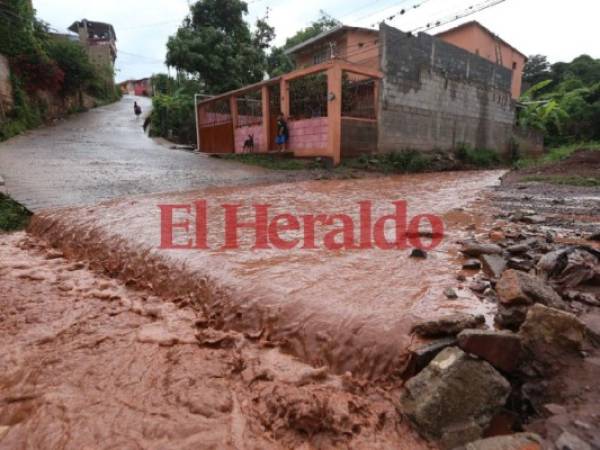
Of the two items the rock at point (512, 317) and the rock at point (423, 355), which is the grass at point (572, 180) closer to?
the rock at point (512, 317)

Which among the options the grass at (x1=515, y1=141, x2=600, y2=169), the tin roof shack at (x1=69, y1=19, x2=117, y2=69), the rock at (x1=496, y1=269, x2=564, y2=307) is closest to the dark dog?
the grass at (x1=515, y1=141, x2=600, y2=169)

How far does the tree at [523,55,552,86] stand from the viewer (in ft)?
92.0

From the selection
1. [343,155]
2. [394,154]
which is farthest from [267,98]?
[394,154]

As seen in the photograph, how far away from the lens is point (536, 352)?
60.0 inches

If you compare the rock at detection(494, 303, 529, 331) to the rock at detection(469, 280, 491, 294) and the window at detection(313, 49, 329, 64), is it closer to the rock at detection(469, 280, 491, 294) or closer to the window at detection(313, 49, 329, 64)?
the rock at detection(469, 280, 491, 294)

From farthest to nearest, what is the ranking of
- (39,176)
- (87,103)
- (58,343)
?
(87,103), (39,176), (58,343)

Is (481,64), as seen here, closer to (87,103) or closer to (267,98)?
(267,98)

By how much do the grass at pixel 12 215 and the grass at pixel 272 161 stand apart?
679cm

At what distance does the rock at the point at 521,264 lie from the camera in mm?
2408

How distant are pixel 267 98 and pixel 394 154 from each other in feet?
15.8

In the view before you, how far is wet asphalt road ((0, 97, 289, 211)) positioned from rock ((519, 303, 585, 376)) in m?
5.82

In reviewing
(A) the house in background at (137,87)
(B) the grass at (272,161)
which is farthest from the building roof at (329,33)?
(A) the house in background at (137,87)

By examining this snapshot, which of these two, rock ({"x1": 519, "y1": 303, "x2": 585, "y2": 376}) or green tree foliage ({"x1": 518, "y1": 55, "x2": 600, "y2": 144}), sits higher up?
green tree foliage ({"x1": 518, "y1": 55, "x2": 600, "y2": 144})

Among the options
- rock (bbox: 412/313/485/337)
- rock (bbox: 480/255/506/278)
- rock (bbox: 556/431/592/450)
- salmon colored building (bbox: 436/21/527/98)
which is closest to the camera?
rock (bbox: 556/431/592/450)
